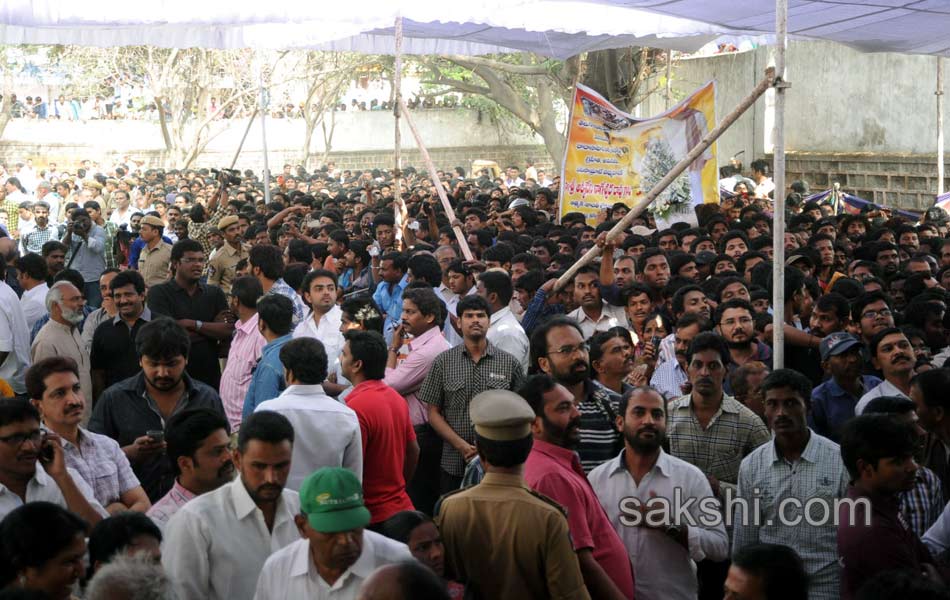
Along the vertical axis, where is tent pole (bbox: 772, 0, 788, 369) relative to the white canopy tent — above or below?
below

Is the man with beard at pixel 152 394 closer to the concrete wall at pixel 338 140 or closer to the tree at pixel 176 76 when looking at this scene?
the tree at pixel 176 76

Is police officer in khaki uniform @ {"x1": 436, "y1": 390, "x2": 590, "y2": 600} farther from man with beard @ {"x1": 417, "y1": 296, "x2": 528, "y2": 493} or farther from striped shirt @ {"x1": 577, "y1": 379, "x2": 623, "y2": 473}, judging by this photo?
man with beard @ {"x1": 417, "y1": 296, "x2": 528, "y2": 493}

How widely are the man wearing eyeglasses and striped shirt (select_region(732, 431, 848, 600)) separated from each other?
157 inches

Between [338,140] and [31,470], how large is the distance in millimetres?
37210

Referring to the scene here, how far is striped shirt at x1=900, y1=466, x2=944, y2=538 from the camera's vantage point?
454 cm

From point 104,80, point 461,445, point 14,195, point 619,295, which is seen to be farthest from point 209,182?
point 461,445

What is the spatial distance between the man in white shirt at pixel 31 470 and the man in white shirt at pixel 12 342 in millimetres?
3349

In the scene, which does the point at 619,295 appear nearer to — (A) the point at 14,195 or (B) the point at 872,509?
(B) the point at 872,509

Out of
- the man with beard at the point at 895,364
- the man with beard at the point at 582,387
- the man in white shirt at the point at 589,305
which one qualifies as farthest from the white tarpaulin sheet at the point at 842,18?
the man with beard at the point at 582,387

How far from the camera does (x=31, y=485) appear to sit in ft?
13.5

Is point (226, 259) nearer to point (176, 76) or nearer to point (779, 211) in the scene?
point (779, 211)

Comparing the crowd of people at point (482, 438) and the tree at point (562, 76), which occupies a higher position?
the tree at point (562, 76)

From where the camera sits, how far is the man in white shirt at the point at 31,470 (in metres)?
4.04

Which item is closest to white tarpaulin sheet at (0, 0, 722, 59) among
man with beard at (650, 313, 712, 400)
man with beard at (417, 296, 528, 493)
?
man with beard at (650, 313, 712, 400)
